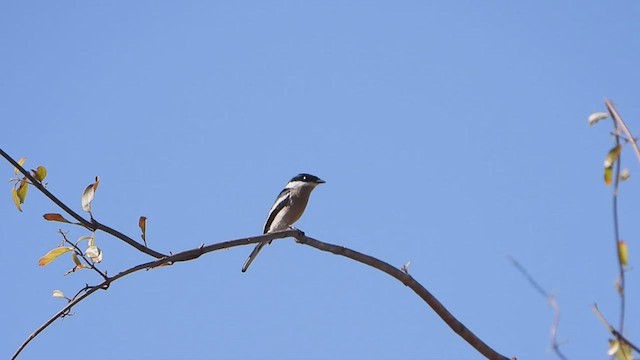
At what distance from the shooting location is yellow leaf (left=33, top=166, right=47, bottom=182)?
A: 3920mm

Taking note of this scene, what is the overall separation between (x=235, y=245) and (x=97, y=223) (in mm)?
673

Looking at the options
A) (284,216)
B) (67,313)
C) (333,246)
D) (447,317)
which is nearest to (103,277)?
(67,313)

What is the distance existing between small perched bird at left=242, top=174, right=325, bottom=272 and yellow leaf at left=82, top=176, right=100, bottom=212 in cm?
592

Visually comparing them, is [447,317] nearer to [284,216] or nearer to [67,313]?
[67,313]

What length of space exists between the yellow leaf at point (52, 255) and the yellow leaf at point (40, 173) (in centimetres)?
37

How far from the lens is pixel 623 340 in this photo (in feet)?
7.88

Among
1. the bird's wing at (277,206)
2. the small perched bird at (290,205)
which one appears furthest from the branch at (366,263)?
the bird's wing at (277,206)

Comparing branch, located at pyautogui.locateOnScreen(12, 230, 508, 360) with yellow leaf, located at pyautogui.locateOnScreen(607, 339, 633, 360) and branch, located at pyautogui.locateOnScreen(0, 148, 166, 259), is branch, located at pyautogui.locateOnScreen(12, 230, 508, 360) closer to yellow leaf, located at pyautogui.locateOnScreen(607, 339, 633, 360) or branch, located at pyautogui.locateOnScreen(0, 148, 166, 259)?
branch, located at pyautogui.locateOnScreen(0, 148, 166, 259)

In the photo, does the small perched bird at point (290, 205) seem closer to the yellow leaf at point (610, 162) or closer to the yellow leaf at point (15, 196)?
the yellow leaf at point (15, 196)

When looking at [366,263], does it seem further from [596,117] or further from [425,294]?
[596,117]

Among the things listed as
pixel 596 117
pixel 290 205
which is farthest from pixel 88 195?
pixel 290 205

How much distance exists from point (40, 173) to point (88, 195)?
258mm

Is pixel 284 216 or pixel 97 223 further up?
pixel 284 216

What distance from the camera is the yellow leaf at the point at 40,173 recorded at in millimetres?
3920
